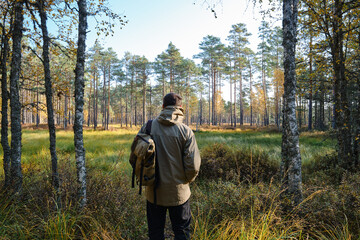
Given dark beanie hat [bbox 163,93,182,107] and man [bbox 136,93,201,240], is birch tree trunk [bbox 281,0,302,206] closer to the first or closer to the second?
man [bbox 136,93,201,240]

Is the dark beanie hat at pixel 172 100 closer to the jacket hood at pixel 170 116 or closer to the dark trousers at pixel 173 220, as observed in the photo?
the jacket hood at pixel 170 116

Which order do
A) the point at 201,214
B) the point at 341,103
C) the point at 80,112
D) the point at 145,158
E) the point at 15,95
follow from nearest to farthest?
the point at 145,158, the point at 201,214, the point at 80,112, the point at 15,95, the point at 341,103

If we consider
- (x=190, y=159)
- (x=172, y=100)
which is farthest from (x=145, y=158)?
(x=172, y=100)

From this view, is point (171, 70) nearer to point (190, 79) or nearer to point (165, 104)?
point (190, 79)

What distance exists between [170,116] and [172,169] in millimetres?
608

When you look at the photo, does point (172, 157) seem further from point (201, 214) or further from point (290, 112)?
point (290, 112)

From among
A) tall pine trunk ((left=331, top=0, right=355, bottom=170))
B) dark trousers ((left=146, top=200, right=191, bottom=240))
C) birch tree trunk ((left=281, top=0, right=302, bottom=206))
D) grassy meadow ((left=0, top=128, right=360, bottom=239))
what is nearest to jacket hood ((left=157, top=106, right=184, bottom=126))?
dark trousers ((left=146, top=200, right=191, bottom=240))

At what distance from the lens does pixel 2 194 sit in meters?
3.35

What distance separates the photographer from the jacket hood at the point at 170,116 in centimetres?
209

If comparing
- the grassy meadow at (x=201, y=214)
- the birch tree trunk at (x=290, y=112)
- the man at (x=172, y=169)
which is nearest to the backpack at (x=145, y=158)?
the man at (x=172, y=169)

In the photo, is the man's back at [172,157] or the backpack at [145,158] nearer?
the backpack at [145,158]

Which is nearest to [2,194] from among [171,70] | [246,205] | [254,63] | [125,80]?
[246,205]

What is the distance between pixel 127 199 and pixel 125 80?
143ft

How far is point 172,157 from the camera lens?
2.13 meters
